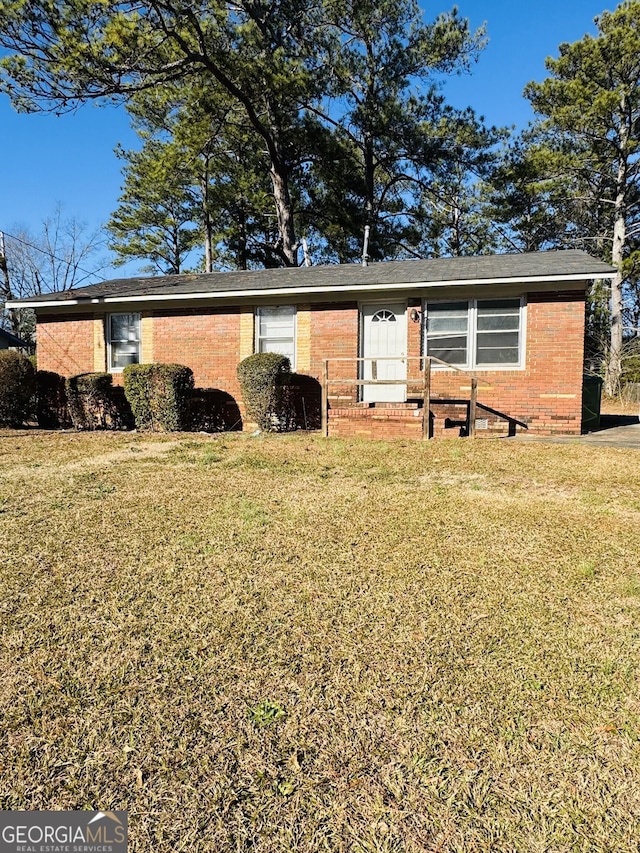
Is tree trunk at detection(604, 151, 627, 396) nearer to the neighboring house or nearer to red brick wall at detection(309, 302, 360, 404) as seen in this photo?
red brick wall at detection(309, 302, 360, 404)

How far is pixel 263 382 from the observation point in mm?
10250

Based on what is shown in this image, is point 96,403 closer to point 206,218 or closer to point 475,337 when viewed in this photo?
point 475,337

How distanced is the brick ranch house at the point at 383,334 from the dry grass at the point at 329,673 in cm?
534

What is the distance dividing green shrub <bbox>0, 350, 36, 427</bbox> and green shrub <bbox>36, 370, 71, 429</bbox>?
2.50 feet

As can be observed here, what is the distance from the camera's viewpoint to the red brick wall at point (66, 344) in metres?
13.2

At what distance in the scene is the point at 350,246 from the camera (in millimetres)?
26484

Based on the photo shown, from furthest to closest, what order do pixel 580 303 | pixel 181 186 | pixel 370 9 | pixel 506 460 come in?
1. pixel 181 186
2. pixel 370 9
3. pixel 580 303
4. pixel 506 460

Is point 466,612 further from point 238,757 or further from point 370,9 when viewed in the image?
point 370,9

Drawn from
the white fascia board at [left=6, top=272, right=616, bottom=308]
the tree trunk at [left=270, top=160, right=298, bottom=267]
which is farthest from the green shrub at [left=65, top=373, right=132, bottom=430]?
the tree trunk at [left=270, top=160, right=298, bottom=267]

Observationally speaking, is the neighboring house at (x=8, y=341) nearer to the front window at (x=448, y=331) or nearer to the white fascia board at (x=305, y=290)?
the white fascia board at (x=305, y=290)

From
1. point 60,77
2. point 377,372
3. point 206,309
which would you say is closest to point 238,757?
point 377,372

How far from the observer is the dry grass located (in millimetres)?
1639

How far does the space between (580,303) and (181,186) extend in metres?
22.4

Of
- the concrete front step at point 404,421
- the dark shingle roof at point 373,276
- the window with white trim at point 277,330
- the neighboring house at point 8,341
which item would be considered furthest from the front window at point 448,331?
the neighboring house at point 8,341
